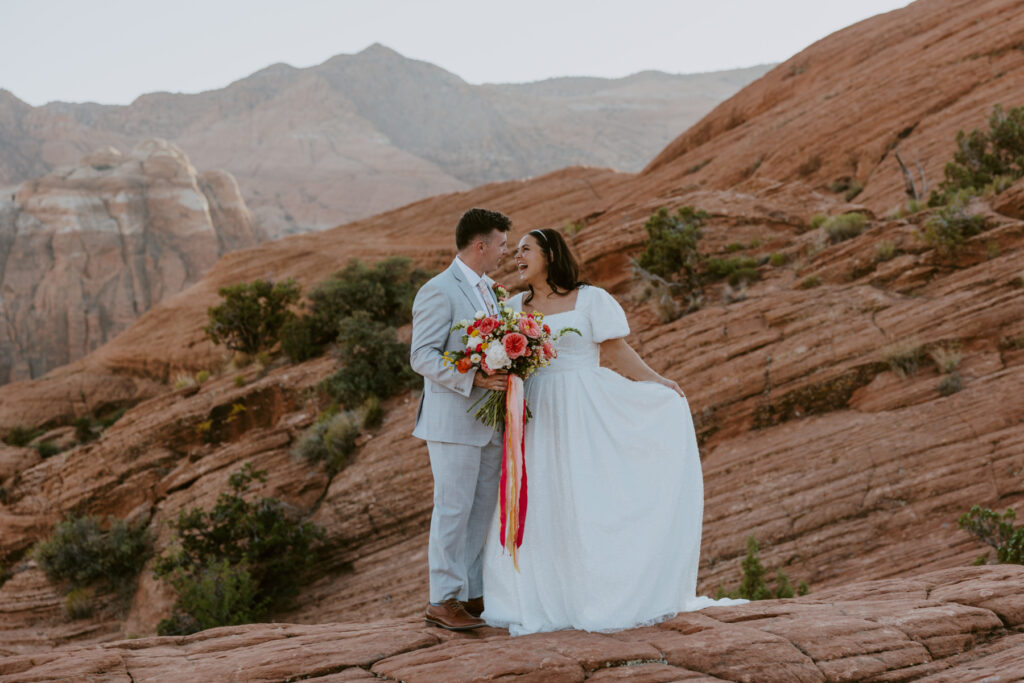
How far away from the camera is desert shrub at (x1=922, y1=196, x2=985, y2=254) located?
1160 centimetres

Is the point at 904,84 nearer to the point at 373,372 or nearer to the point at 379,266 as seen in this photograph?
the point at 379,266

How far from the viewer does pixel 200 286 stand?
27141mm

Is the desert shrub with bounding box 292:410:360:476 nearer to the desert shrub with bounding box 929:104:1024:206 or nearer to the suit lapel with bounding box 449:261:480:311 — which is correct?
the suit lapel with bounding box 449:261:480:311

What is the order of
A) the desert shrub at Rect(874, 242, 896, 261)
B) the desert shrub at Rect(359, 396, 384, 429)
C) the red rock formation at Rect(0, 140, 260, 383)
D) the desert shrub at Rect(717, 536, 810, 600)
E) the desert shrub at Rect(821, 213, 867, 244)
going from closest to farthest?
1. the desert shrub at Rect(717, 536, 810, 600)
2. the desert shrub at Rect(874, 242, 896, 261)
3. the desert shrub at Rect(821, 213, 867, 244)
4. the desert shrub at Rect(359, 396, 384, 429)
5. the red rock formation at Rect(0, 140, 260, 383)

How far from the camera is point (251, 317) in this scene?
1988 centimetres

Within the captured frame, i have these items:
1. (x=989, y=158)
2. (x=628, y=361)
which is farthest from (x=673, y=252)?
(x=628, y=361)

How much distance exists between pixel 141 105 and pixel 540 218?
89686mm

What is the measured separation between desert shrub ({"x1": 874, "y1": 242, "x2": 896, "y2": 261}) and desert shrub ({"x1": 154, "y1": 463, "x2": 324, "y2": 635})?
10383 mm

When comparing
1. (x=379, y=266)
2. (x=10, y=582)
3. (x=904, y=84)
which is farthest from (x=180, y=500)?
(x=904, y=84)

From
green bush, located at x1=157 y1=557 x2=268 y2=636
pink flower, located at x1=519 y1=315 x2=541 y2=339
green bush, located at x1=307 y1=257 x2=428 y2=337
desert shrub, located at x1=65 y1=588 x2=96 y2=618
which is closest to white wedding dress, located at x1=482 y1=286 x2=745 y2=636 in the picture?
pink flower, located at x1=519 y1=315 x2=541 y2=339

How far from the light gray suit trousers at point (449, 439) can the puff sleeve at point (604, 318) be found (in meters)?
0.87

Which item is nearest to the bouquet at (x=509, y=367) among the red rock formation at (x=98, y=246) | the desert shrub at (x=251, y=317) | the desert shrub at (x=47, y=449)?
the desert shrub at (x=251, y=317)

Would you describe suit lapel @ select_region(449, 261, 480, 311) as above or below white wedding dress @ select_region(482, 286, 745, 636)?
above

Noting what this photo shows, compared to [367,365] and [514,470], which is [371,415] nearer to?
[367,365]
